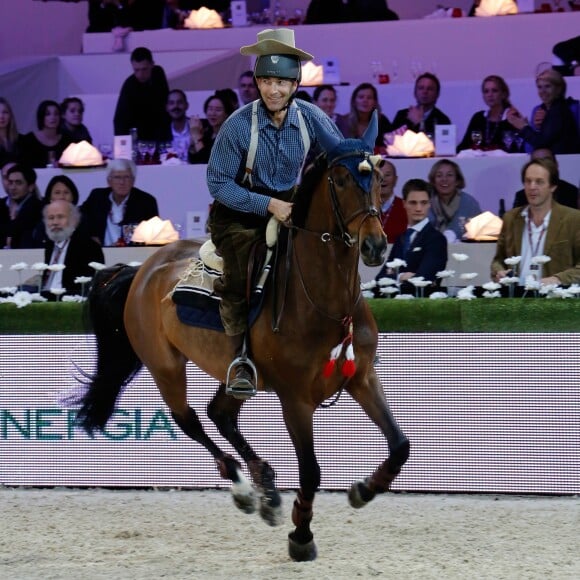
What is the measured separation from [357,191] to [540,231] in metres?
3.16

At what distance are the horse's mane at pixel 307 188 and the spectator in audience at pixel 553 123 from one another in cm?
458

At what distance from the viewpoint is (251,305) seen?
18.4 ft

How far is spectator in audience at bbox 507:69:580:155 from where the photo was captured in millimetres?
9461

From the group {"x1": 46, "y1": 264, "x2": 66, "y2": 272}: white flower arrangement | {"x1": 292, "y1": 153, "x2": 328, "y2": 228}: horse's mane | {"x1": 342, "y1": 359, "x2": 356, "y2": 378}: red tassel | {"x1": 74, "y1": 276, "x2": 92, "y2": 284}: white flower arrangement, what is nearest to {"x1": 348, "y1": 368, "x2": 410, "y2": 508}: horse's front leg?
{"x1": 342, "y1": 359, "x2": 356, "y2": 378}: red tassel

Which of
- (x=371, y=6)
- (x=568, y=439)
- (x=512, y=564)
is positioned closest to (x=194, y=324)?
(x=512, y=564)

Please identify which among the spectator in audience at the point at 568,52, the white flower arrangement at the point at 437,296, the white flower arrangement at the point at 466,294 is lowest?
the white flower arrangement at the point at 437,296

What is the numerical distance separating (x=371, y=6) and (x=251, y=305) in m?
7.27

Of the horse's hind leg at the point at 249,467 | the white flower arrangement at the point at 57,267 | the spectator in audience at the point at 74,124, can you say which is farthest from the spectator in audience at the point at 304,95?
the horse's hind leg at the point at 249,467

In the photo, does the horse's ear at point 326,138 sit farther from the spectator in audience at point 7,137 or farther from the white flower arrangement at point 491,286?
the spectator in audience at point 7,137

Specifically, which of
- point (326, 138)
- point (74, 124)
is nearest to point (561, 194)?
point (326, 138)

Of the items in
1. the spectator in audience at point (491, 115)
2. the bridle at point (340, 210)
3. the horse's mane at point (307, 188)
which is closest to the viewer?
the bridle at point (340, 210)

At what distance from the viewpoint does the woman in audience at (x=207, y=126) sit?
33.3 ft

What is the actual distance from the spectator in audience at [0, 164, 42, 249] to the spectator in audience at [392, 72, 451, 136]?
3056 millimetres

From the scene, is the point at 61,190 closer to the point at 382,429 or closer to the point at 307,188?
the point at 307,188
